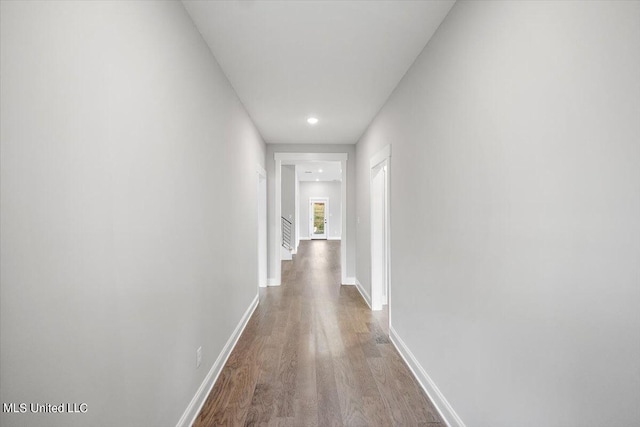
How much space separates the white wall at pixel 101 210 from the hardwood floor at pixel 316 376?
0.45 meters

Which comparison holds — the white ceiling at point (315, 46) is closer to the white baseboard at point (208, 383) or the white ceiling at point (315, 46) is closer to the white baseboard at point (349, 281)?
the white baseboard at point (208, 383)

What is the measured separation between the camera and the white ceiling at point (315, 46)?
76.9 inches

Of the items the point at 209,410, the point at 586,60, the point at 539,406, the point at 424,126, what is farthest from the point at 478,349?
the point at 209,410

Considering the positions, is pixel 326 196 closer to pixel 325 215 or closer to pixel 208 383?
pixel 325 215

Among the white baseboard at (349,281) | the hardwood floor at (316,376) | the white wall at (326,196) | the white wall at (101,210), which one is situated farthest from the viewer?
the white wall at (326,196)

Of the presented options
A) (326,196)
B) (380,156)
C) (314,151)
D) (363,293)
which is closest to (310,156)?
(314,151)

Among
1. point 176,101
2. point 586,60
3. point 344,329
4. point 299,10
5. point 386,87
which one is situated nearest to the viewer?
point 586,60

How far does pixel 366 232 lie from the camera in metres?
4.83

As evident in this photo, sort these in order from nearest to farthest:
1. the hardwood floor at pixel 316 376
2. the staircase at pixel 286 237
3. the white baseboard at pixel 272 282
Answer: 1. the hardwood floor at pixel 316 376
2. the white baseboard at pixel 272 282
3. the staircase at pixel 286 237

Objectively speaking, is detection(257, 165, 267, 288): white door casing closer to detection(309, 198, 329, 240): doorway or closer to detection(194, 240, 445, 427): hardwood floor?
detection(194, 240, 445, 427): hardwood floor

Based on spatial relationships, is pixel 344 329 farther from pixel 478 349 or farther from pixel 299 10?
pixel 299 10

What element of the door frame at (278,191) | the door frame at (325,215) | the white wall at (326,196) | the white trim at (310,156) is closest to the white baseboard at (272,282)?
the door frame at (278,191)

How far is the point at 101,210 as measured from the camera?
1140 mm

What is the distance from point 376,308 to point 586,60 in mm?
3892
